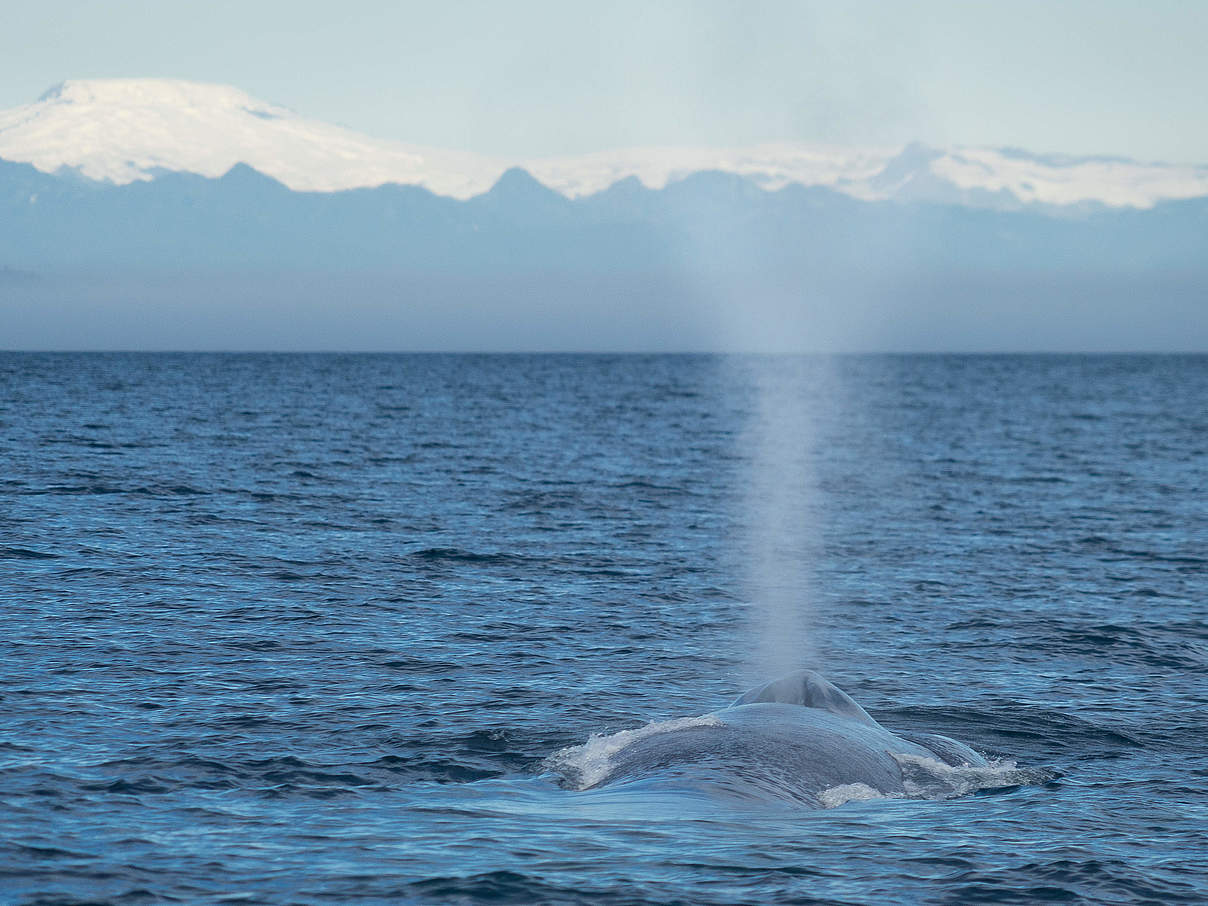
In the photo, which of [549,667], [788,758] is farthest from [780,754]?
[549,667]

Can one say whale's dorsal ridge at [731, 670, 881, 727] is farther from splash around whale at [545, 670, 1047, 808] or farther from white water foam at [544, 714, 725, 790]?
white water foam at [544, 714, 725, 790]

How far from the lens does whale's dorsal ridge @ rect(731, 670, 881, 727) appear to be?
60.2 feet

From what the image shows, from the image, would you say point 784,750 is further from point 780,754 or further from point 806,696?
point 806,696

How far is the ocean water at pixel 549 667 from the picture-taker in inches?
532

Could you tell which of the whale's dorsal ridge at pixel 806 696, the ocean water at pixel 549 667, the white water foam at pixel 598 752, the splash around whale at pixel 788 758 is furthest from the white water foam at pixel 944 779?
the white water foam at pixel 598 752

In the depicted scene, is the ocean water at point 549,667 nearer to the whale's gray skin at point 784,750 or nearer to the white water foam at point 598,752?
the white water foam at point 598,752

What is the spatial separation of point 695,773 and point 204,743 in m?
6.49

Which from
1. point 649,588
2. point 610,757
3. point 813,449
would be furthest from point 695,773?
point 813,449

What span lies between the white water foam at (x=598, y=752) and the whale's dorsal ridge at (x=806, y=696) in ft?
3.29

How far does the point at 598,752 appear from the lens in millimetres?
17688

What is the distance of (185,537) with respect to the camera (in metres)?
36.1

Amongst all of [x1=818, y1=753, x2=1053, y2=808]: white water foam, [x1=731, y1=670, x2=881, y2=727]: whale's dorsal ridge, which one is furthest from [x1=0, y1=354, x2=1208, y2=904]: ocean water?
[x1=731, y1=670, x2=881, y2=727]: whale's dorsal ridge

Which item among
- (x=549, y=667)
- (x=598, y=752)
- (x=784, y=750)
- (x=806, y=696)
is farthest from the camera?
(x=549, y=667)

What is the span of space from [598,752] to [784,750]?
2593 mm
